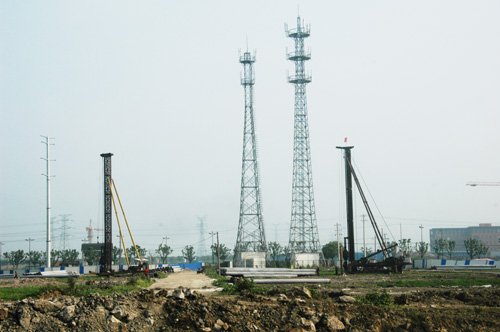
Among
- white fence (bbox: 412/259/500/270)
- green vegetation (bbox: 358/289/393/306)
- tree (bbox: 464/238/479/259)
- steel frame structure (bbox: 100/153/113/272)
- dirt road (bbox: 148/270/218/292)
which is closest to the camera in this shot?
green vegetation (bbox: 358/289/393/306)

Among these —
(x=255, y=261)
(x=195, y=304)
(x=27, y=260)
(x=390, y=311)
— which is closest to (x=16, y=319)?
(x=195, y=304)

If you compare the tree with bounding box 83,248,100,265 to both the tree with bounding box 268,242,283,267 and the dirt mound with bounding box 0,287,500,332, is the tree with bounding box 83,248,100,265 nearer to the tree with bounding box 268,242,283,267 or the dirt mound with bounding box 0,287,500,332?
the tree with bounding box 268,242,283,267

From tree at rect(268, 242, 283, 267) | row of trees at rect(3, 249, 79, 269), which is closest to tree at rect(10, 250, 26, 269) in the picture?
row of trees at rect(3, 249, 79, 269)

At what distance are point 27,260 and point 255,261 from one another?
69.4 metres

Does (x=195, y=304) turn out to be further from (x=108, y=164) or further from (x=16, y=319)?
(x=108, y=164)

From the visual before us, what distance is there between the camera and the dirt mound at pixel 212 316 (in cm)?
1559

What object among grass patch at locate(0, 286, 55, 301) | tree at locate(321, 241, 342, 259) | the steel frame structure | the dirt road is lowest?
tree at locate(321, 241, 342, 259)

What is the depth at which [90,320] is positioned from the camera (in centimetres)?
1561

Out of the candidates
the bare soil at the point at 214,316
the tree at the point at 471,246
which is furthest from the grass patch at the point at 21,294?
the tree at the point at 471,246

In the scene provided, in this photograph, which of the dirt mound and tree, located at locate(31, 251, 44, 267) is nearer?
the dirt mound

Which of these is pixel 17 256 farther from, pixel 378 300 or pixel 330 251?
pixel 378 300

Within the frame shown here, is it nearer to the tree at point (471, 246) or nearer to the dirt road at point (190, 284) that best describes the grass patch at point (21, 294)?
the dirt road at point (190, 284)

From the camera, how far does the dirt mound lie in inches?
614

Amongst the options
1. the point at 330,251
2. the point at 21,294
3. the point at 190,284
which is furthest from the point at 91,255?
the point at 21,294
